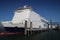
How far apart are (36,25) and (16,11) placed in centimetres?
196

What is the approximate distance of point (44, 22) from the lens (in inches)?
659

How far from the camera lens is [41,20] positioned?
15695mm

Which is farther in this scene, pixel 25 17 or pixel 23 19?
pixel 25 17

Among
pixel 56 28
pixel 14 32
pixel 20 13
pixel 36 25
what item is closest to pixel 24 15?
pixel 20 13

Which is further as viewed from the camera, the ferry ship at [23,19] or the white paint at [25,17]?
the white paint at [25,17]

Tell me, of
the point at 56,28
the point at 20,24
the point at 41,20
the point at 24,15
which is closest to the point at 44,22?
the point at 41,20

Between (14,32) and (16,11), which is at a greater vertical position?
(16,11)

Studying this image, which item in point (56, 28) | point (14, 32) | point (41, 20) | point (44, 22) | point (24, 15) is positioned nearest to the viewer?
point (14, 32)

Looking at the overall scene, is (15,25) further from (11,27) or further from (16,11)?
(16,11)

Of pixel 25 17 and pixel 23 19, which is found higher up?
pixel 25 17

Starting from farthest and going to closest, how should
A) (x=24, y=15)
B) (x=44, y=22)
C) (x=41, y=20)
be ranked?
(x=44, y=22)
(x=41, y=20)
(x=24, y=15)

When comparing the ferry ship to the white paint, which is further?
the white paint

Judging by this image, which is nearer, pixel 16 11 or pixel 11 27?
pixel 11 27

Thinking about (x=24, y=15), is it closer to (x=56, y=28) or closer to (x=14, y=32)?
(x=14, y=32)
